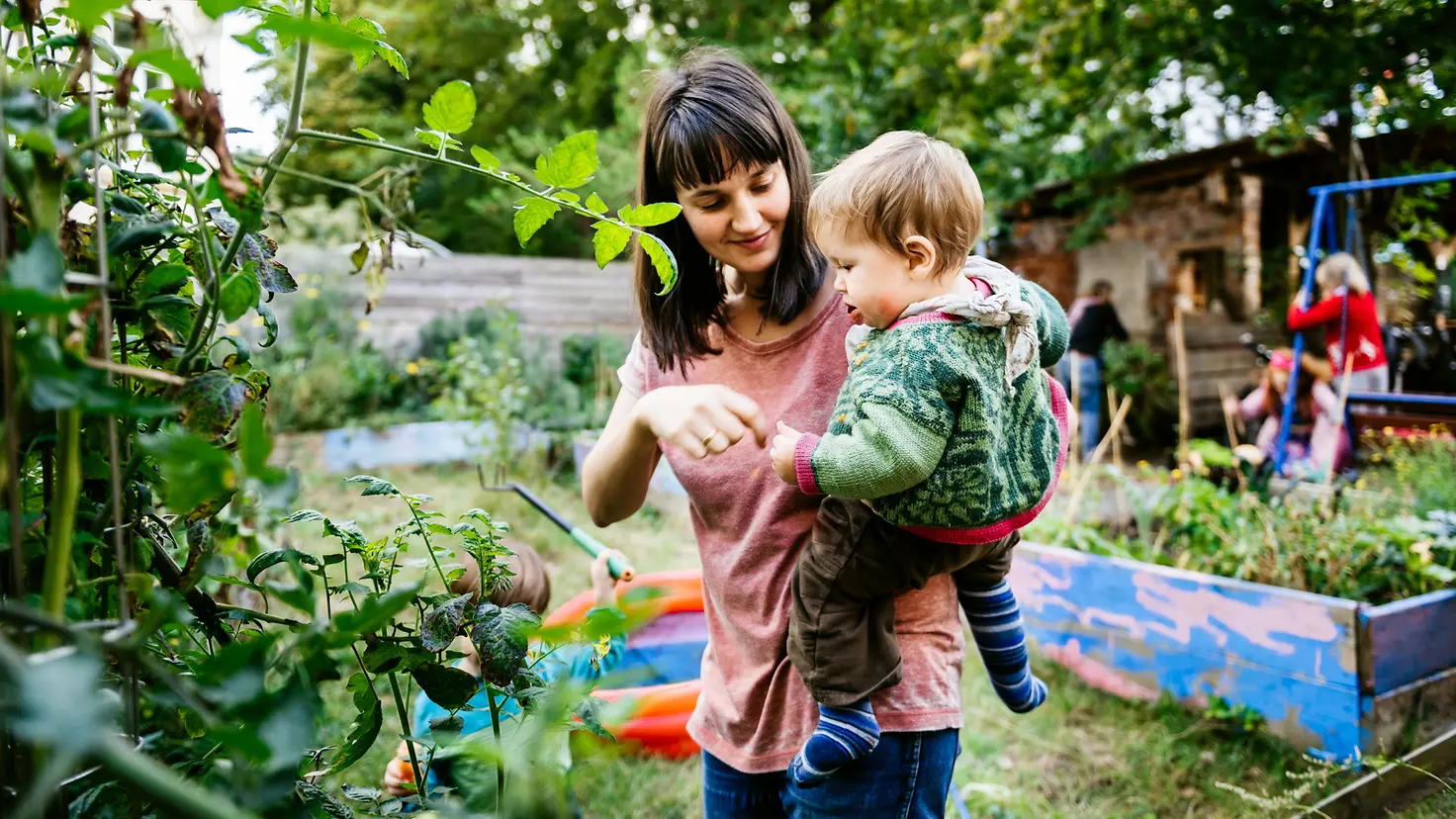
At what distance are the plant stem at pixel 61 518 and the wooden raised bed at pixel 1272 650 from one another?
2.95 m

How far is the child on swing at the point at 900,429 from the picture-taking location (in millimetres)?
1166

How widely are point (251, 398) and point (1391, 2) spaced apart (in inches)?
275

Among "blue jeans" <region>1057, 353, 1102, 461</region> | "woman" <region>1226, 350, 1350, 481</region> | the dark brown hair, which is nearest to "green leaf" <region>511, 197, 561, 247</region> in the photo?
the dark brown hair

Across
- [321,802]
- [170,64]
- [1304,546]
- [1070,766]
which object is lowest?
[1070,766]

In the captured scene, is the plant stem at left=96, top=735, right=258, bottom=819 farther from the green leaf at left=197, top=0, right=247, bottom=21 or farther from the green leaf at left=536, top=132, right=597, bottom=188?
the green leaf at left=536, top=132, right=597, bottom=188

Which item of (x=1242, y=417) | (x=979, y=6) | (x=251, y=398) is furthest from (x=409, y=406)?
(x=251, y=398)

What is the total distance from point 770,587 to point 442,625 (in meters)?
0.62

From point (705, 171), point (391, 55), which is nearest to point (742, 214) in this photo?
point (705, 171)

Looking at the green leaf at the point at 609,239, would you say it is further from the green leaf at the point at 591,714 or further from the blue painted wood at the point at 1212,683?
the blue painted wood at the point at 1212,683

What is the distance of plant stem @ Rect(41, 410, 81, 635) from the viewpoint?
0.49 metres

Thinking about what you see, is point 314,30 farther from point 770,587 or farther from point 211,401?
point 770,587

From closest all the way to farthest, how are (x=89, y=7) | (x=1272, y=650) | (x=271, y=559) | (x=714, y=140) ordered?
(x=89, y=7)
(x=271, y=559)
(x=714, y=140)
(x=1272, y=650)

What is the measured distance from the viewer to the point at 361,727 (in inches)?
33.4

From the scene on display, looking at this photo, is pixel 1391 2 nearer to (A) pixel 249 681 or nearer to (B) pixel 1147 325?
(B) pixel 1147 325
